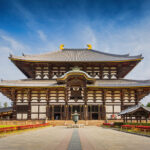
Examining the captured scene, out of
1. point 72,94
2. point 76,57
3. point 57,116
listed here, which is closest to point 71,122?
point 57,116

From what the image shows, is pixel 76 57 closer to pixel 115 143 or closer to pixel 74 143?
pixel 74 143

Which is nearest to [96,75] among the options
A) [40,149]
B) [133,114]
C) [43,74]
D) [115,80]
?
[115,80]

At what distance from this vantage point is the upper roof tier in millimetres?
35156

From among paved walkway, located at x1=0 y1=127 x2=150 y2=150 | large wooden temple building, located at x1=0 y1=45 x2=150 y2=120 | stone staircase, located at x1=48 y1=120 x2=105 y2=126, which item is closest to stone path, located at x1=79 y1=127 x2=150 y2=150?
paved walkway, located at x1=0 y1=127 x2=150 y2=150

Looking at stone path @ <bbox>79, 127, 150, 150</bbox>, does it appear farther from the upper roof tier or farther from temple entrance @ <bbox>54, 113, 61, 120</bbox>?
the upper roof tier

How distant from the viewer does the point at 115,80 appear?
1432 inches

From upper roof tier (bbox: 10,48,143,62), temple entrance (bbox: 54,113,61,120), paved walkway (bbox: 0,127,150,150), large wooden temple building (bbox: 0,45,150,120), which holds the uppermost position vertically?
upper roof tier (bbox: 10,48,143,62)

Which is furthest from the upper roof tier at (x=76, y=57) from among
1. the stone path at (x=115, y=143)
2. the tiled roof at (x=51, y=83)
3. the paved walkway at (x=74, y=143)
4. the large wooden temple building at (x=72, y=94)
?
the stone path at (x=115, y=143)

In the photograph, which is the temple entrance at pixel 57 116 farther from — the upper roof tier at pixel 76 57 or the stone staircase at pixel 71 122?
the upper roof tier at pixel 76 57

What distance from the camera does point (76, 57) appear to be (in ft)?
130

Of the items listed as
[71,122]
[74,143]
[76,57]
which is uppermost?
[76,57]

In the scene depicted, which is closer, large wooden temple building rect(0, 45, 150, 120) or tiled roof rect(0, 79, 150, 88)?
tiled roof rect(0, 79, 150, 88)

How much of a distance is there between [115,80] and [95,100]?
22.0ft

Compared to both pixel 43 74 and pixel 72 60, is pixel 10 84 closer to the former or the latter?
pixel 43 74
